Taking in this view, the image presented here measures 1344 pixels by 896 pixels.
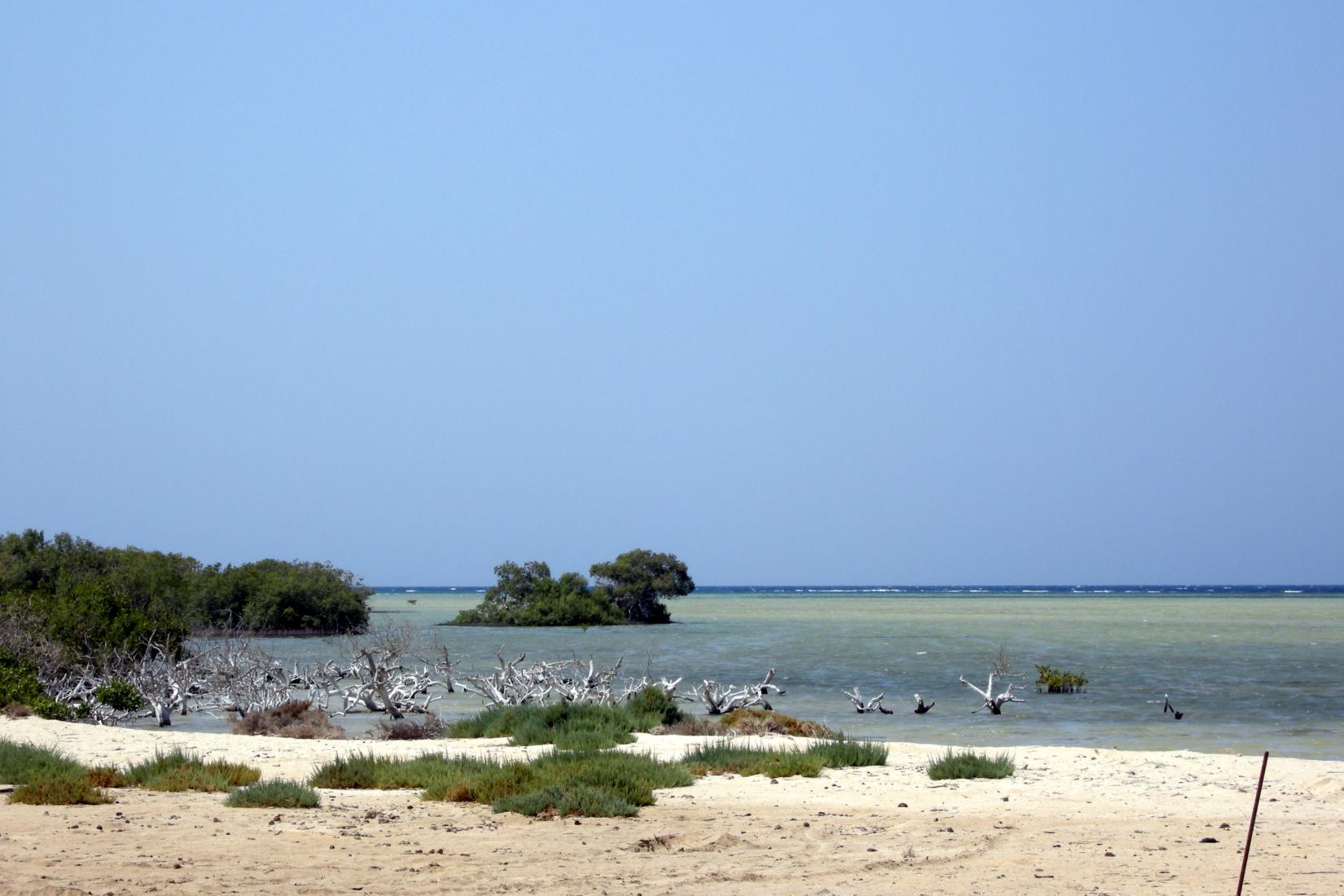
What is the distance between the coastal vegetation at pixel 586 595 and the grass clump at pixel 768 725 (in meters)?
64.0

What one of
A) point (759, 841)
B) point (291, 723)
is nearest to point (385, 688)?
point (291, 723)

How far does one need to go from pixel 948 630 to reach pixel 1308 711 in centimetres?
4479

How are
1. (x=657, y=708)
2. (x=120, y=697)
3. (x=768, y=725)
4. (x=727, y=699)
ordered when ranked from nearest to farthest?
1. (x=657, y=708)
2. (x=768, y=725)
3. (x=120, y=697)
4. (x=727, y=699)

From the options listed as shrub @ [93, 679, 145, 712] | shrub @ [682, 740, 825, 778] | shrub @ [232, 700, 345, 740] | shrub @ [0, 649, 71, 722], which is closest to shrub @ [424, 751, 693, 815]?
shrub @ [682, 740, 825, 778]

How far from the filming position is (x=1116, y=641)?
59000mm

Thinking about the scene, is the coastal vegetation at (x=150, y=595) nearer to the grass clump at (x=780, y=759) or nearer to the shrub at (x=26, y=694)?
the shrub at (x=26, y=694)

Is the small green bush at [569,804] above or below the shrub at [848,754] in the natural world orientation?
above

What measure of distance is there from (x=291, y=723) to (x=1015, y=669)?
87.3 ft

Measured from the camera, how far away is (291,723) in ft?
75.6

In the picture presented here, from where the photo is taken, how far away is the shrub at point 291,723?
864 inches

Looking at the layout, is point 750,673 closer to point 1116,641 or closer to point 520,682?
point 520,682

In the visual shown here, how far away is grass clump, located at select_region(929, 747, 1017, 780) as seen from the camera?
14.1 metres

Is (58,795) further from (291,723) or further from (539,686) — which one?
(539,686)

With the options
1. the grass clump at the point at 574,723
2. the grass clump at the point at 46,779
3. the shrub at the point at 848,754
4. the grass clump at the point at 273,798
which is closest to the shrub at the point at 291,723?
the grass clump at the point at 574,723
